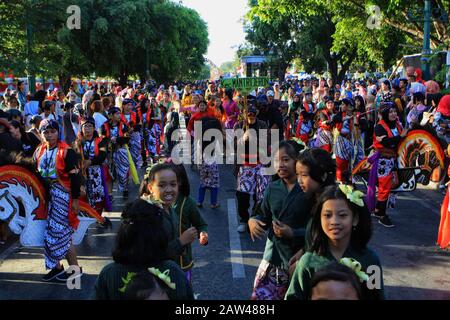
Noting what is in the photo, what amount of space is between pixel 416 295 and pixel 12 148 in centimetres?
519

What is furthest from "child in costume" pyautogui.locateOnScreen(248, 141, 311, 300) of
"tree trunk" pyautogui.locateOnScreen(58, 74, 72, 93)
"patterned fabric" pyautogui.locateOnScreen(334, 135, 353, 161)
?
"tree trunk" pyautogui.locateOnScreen(58, 74, 72, 93)

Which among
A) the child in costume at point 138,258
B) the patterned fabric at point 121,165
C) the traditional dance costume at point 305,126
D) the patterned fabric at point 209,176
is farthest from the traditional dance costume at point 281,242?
the traditional dance costume at point 305,126

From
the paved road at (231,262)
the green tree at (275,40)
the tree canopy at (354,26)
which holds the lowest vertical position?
the paved road at (231,262)

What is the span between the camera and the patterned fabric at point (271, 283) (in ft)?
12.7

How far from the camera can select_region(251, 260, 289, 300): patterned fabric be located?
3.88m

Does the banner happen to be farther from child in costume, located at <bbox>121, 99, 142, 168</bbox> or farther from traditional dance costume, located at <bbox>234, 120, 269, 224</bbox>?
traditional dance costume, located at <bbox>234, 120, 269, 224</bbox>

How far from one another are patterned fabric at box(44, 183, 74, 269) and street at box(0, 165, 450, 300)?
36 centimetres

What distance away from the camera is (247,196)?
7.77 m

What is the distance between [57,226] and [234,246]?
2.35 m

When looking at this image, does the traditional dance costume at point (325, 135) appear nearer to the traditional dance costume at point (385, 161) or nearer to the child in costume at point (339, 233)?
the traditional dance costume at point (385, 161)

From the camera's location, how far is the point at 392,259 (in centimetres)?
650

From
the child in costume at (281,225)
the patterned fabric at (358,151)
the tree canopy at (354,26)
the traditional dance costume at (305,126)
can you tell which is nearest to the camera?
the child in costume at (281,225)
